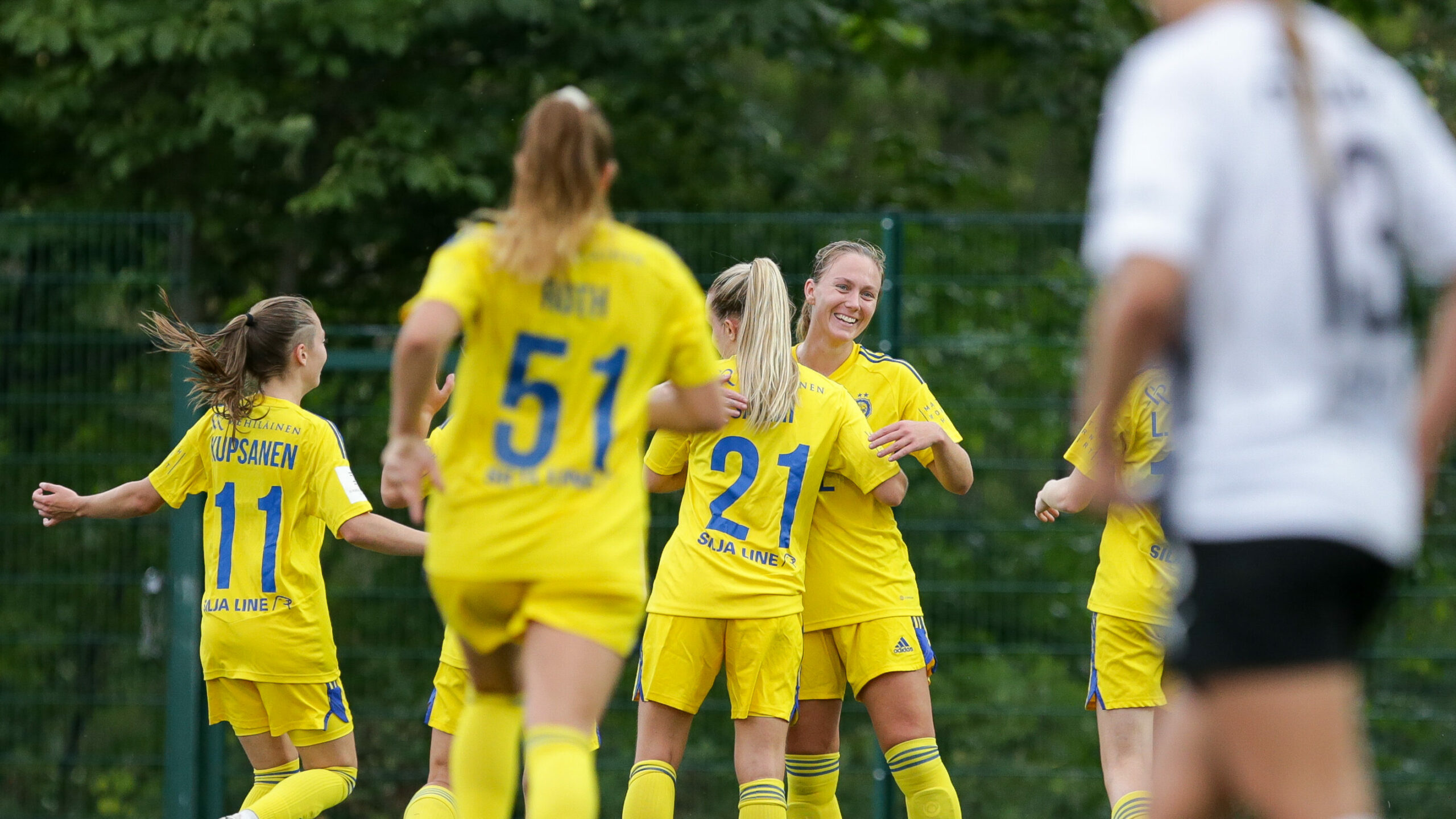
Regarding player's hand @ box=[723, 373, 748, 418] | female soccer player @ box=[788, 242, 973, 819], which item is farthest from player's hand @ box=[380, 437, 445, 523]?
female soccer player @ box=[788, 242, 973, 819]

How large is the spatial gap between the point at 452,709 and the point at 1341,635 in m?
3.86

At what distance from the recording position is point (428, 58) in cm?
934

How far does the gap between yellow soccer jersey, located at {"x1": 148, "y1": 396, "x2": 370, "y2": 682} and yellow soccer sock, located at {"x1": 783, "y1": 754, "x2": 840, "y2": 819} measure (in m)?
1.69

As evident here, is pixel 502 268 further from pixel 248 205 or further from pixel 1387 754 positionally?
pixel 248 205

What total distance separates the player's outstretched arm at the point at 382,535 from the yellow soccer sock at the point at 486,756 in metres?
1.48

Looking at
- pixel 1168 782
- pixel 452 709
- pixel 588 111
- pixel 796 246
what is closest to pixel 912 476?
pixel 796 246

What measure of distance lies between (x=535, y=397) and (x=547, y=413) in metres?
0.04

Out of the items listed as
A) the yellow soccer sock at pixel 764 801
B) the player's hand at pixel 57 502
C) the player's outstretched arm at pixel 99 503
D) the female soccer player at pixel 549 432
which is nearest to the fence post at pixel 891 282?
the yellow soccer sock at pixel 764 801

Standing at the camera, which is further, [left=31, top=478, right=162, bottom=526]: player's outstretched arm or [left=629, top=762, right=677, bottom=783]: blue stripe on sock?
[left=31, top=478, right=162, bottom=526]: player's outstretched arm

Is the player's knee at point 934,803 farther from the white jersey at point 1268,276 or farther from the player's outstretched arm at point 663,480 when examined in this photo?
the white jersey at point 1268,276

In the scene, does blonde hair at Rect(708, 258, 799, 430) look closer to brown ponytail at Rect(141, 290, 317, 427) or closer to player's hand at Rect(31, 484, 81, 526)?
brown ponytail at Rect(141, 290, 317, 427)

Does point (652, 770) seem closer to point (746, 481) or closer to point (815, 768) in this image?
point (815, 768)

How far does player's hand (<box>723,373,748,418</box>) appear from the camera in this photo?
15.7 ft

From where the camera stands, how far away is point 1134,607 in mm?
5035
